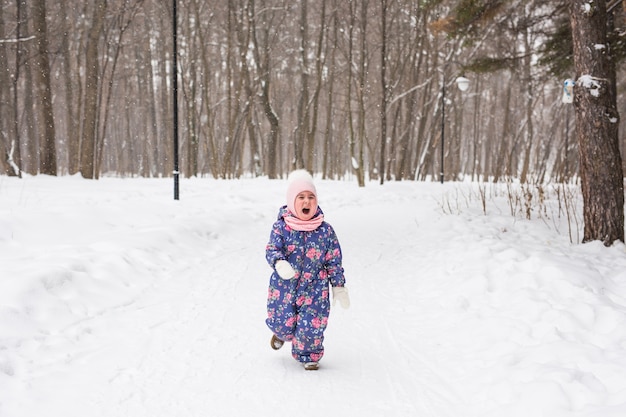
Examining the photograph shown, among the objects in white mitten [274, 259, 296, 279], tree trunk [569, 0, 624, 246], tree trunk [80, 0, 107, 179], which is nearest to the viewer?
white mitten [274, 259, 296, 279]

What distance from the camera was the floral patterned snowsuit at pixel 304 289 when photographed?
11.8 feet

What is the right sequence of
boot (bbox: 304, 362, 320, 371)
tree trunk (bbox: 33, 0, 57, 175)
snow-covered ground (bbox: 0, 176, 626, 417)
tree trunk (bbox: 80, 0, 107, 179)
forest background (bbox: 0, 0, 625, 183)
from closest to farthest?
1. snow-covered ground (bbox: 0, 176, 626, 417)
2. boot (bbox: 304, 362, 320, 371)
3. forest background (bbox: 0, 0, 625, 183)
4. tree trunk (bbox: 33, 0, 57, 175)
5. tree trunk (bbox: 80, 0, 107, 179)

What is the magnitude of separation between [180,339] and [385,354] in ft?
5.99

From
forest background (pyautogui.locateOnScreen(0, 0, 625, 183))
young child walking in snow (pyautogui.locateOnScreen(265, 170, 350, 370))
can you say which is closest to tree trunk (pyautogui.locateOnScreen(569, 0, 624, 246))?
forest background (pyautogui.locateOnScreen(0, 0, 625, 183))

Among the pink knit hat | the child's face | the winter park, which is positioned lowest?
the winter park

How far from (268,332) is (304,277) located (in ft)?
3.38

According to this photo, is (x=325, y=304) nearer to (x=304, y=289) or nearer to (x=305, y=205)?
(x=304, y=289)

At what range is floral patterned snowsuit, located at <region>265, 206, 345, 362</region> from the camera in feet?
11.8

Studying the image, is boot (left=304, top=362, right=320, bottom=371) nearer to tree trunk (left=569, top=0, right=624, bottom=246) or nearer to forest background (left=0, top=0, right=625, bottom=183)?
tree trunk (left=569, top=0, right=624, bottom=246)

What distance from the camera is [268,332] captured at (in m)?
4.36

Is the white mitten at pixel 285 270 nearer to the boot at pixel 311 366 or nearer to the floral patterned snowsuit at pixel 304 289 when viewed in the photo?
the floral patterned snowsuit at pixel 304 289

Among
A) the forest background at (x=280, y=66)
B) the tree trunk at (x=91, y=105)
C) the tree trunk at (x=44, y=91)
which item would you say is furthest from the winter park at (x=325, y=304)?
the tree trunk at (x=91, y=105)

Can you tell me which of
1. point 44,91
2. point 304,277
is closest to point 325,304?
point 304,277

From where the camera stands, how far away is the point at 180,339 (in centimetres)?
405
